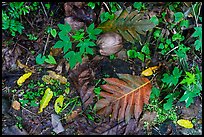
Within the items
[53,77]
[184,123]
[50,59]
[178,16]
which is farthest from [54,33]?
[184,123]

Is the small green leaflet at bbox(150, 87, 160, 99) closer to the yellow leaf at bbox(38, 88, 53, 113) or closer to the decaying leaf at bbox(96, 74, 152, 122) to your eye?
the decaying leaf at bbox(96, 74, 152, 122)

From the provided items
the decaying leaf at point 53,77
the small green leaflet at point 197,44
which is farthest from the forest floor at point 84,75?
the small green leaflet at point 197,44

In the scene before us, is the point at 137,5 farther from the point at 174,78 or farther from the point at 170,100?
the point at 170,100

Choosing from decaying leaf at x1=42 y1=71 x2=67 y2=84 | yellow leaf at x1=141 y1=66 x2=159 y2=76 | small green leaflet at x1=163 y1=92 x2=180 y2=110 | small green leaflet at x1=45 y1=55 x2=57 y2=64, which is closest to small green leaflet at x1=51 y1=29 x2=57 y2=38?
small green leaflet at x1=45 y1=55 x2=57 y2=64

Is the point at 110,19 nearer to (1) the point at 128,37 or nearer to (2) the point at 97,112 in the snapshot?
(1) the point at 128,37

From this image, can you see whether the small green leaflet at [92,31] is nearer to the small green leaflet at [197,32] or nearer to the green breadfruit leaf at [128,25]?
the green breadfruit leaf at [128,25]

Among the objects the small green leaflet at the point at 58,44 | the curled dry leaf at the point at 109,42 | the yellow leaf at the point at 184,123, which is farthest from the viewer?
the yellow leaf at the point at 184,123
